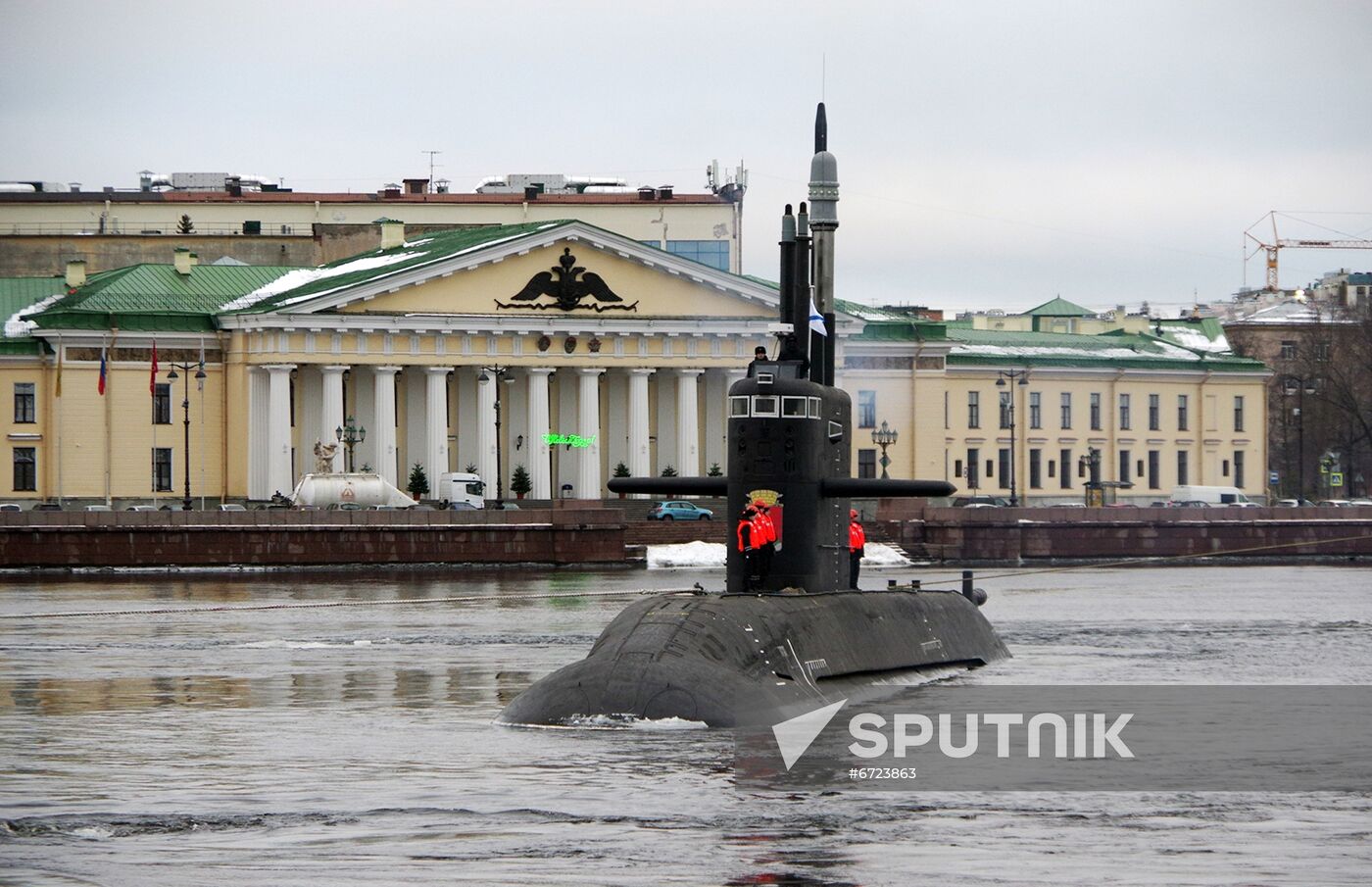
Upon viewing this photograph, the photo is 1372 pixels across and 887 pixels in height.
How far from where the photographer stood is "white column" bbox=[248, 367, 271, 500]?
77.5 metres

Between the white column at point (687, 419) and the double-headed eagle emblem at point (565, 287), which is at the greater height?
the double-headed eagle emblem at point (565, 287)

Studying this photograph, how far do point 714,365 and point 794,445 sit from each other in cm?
5735

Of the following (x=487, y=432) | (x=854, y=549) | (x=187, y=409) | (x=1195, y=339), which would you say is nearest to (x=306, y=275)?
(x=487, y=432)

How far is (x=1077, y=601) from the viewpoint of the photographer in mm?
49094

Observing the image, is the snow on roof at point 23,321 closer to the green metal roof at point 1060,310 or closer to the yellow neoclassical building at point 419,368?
the yellow neoclassical building at point 419,368

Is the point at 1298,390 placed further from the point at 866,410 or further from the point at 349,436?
the point at 349,436

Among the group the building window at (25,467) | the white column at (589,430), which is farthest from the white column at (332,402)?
the building window at (25,467)

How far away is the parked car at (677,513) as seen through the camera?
70.1 m

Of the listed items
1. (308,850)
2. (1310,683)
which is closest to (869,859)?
(308,850)

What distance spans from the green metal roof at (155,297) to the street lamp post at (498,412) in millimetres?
9536

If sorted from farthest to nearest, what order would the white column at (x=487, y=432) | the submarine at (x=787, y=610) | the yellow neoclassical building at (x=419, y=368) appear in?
the white column at (x=487, y=432) < the yellow neoclassical building at (x=419, y=368) < the submarine at (x=787, y=610)

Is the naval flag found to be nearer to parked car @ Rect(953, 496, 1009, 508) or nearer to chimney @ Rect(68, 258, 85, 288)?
parked car @ Rect(953, 496, 1009, 508)

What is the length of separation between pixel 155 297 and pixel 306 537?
20492mm

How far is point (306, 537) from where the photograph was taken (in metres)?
62.2
